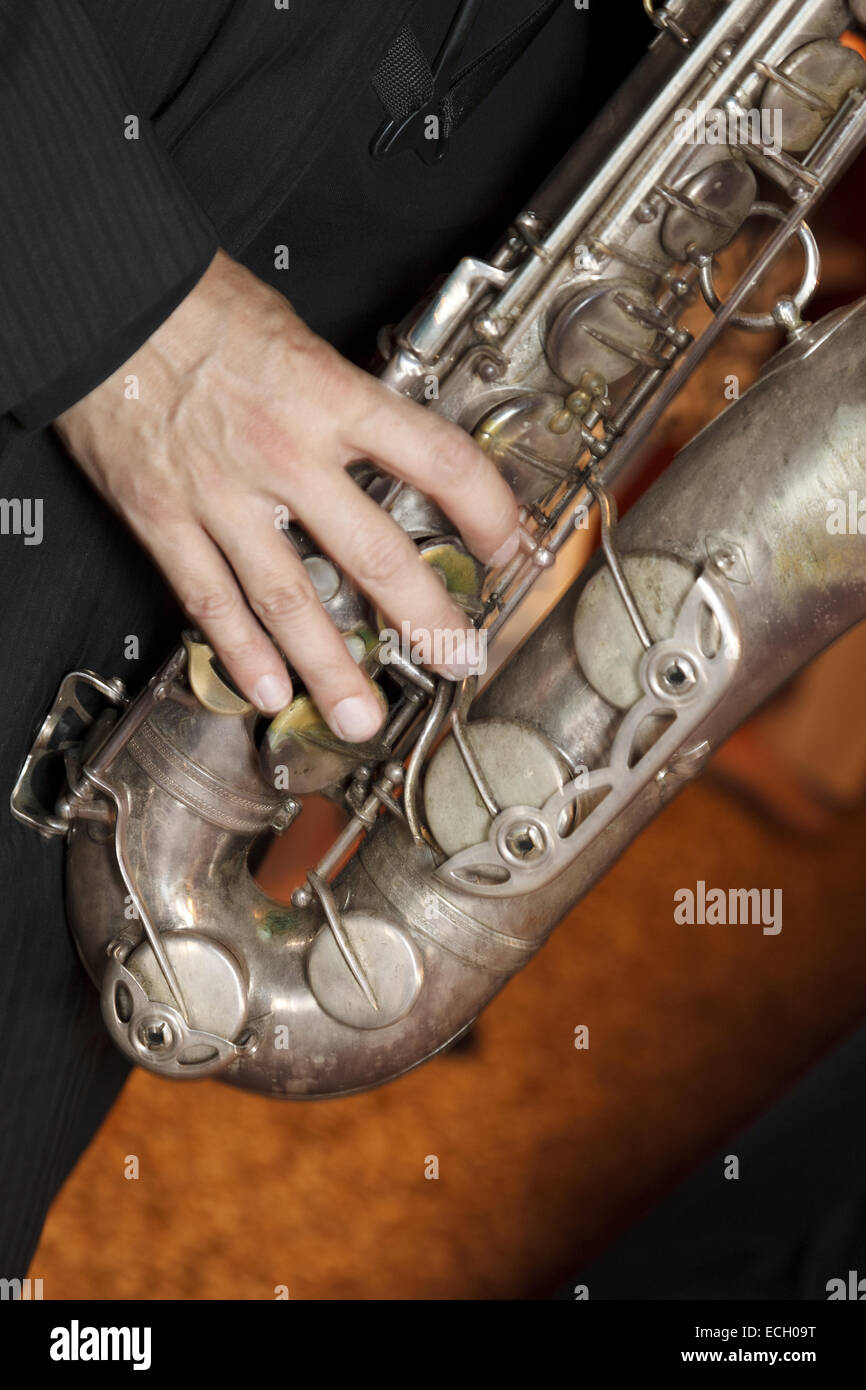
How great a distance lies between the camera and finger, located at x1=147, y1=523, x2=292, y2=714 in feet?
2.48

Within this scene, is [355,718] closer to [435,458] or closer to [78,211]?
[435,458]

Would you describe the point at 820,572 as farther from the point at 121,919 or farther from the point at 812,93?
the point at 121,919

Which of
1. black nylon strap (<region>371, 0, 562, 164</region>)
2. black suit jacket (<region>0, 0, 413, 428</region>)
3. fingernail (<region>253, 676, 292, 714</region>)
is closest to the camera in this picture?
black suit jacket (<region>0, 0, 413, 428</region>)

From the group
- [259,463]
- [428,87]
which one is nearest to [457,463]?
[259,463]

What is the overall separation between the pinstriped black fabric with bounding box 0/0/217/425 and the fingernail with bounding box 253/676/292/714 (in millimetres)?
219

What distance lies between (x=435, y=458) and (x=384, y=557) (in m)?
0.07

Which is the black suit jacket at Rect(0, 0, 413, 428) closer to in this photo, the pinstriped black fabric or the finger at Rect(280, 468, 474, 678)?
the pinstriped black fabric

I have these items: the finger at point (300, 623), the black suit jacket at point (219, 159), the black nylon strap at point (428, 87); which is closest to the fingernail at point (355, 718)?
the finger at point (300, 623)

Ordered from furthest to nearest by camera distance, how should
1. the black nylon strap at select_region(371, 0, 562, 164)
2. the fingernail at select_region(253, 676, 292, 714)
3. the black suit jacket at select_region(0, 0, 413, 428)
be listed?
the black nylon strap at select_region(371, 0, 562, 164) < the fingernail at select_region(253, 676, 292, 714) < the black suit jacket at select_region(0, 0, 413, 428)

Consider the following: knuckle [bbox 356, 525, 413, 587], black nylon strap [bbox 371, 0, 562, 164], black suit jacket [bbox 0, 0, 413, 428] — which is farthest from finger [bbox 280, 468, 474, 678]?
black nylon strap [bbox 371, 0, 562, 164]

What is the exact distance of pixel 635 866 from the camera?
254 cm

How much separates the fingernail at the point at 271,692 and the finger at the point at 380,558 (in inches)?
3.2

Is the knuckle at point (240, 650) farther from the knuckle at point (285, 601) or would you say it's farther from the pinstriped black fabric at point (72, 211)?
the pinstriped black fabric at point (72, 211)

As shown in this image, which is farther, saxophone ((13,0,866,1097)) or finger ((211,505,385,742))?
saxophone ((13,0,866,1097))
